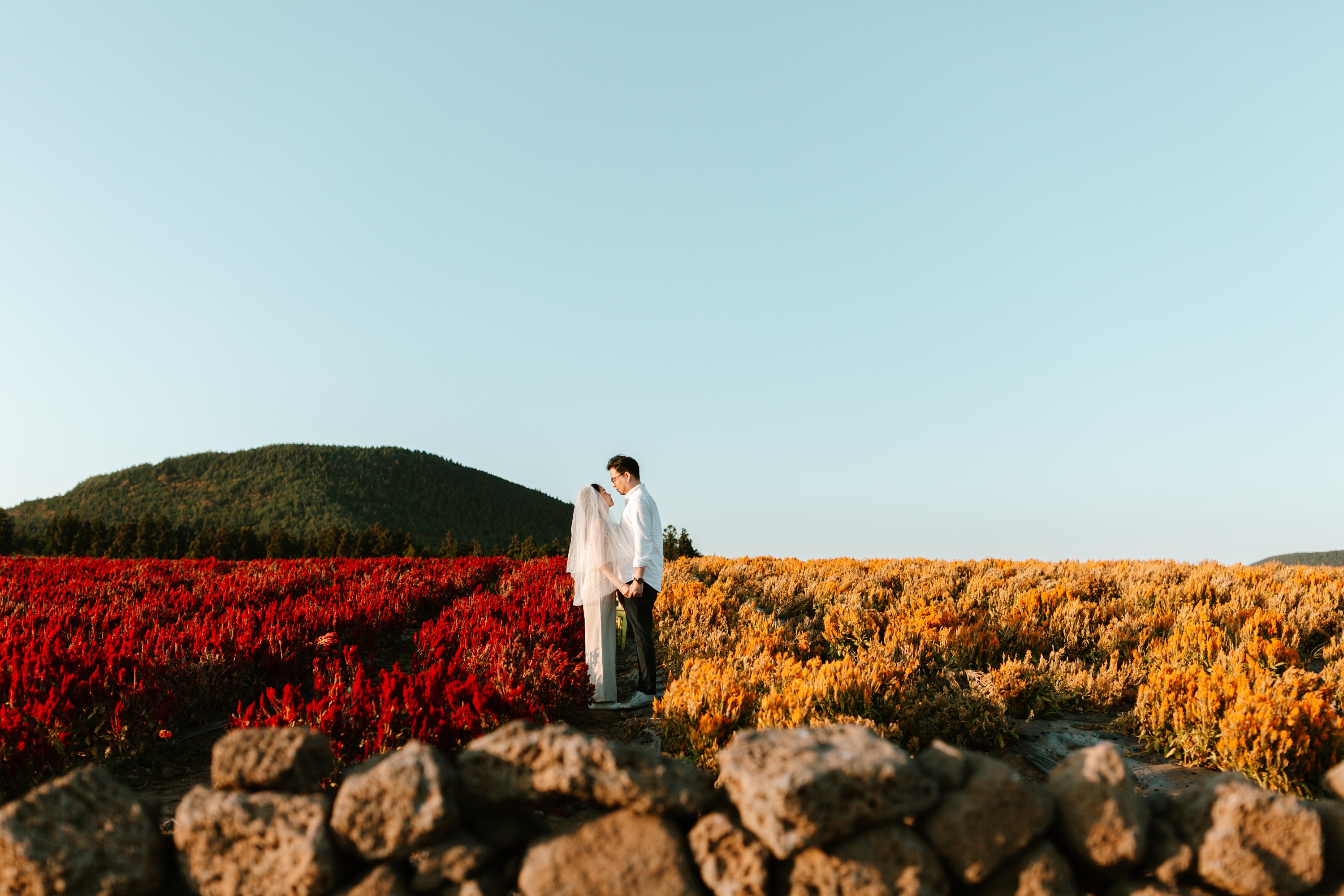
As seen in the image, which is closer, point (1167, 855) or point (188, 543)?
point (1167, 855)

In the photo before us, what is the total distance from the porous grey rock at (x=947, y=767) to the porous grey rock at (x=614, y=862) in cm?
93

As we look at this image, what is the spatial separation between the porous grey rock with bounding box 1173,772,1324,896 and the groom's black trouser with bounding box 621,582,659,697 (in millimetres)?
4055

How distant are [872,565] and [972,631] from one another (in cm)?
581

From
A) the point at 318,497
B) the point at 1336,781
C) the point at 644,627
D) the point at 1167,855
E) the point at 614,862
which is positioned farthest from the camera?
the point at 318,497

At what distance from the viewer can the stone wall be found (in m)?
2.50

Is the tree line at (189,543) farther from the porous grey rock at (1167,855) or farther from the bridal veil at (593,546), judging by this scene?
the porous grey rock at (1167,855)

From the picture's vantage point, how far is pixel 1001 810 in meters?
2.57

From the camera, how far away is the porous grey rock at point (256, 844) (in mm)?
2555

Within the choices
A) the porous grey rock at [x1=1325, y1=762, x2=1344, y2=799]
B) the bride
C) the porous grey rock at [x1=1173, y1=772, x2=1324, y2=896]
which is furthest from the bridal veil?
the porous grey rock at [x1=1325, y1=762, x2=1344, y2=799]

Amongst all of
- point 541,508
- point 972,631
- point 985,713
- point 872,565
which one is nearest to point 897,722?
point 985,713

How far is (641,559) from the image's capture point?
5.92 metres

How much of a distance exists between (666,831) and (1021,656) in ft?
18.0

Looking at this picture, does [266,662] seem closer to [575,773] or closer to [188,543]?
[575,773]

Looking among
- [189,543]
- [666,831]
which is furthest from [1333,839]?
[189,543]
